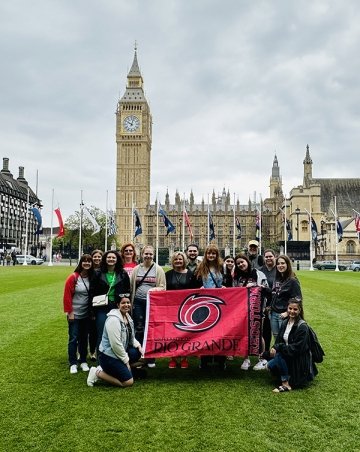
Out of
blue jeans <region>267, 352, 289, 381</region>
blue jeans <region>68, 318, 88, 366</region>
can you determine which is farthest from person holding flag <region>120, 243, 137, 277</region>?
blue jeans <region>267, 352, 289, 381</region>

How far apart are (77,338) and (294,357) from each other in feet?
10.8

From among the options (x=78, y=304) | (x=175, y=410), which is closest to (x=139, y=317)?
(x=78, y=304)

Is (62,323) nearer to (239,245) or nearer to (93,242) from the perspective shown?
(93,242)

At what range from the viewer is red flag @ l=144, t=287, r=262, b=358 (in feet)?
21.3

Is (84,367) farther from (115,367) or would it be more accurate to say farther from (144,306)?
(144,306)

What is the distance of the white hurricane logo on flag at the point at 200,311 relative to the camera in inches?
259

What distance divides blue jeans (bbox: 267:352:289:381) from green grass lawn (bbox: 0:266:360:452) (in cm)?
25

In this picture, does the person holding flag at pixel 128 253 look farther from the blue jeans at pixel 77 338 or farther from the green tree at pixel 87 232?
the green tree at pixel 87 232

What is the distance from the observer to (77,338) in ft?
22.4

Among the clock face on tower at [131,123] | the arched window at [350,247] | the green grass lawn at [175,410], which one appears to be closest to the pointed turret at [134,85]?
the clock face on tower at [131,123]

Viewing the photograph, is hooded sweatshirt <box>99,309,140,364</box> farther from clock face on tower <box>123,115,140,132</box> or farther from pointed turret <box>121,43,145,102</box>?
pointed turret <box>121,43,145,102</box>

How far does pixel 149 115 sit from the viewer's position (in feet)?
352

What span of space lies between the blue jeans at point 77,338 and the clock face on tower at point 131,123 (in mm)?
98842

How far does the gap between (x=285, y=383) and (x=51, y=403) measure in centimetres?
306
